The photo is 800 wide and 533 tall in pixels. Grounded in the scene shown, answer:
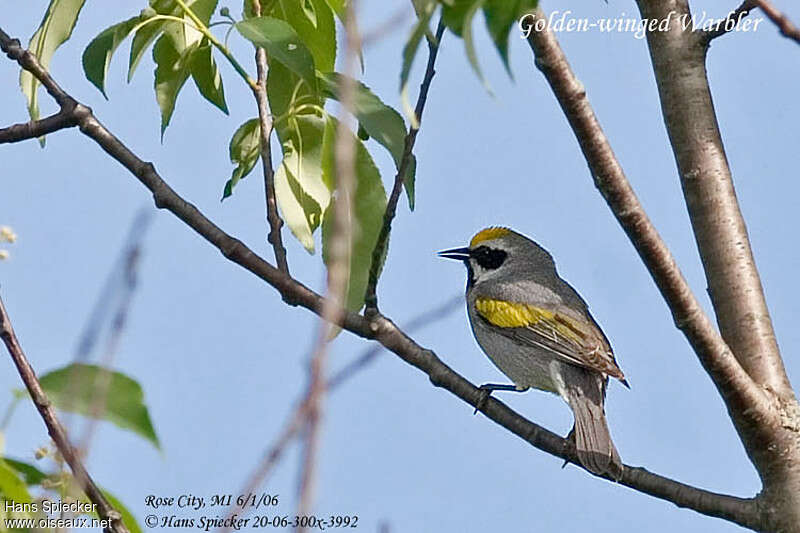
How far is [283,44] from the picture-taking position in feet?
9.53

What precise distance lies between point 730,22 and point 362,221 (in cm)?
120

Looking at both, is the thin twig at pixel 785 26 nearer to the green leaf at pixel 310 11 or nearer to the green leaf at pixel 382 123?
the green leaf at pixel 382 123

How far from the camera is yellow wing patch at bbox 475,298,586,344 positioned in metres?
5.64

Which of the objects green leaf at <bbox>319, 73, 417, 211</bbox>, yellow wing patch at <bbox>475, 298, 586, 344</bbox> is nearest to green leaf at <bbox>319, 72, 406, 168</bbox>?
green leaf at <bbox>319, 73, 417, 211</bbox>

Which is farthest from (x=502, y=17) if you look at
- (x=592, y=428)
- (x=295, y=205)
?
(x=592, y=428)

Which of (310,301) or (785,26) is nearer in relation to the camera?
(785,26)

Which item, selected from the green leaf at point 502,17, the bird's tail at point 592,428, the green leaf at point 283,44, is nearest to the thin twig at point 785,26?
the green leaf at point 502,17

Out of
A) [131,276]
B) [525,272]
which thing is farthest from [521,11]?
[525,272]

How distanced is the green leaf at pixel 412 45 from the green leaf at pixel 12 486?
911mm

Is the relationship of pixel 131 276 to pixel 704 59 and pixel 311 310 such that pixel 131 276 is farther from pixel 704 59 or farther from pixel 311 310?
pixel 704 59

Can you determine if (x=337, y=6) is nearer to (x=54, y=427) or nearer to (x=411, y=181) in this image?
(x=411, y=181)

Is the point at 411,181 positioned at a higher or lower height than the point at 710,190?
lower

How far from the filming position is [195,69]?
332cm

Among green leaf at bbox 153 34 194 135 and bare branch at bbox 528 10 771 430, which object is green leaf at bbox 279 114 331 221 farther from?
bare branch at bbox 528 10 771 430
